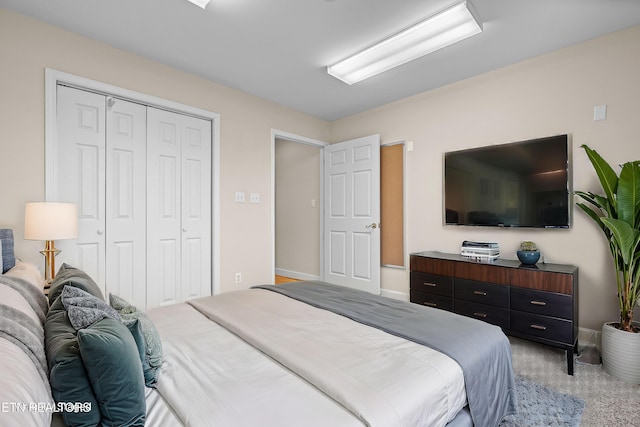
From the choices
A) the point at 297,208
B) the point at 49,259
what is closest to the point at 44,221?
the point at 49,259

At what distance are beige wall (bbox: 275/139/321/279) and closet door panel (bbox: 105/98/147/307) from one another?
268 centimetres

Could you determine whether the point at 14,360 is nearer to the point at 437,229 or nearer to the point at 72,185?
the point at 72,185

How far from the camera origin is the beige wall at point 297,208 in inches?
205

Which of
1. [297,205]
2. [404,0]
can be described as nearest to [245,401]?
[404,0]

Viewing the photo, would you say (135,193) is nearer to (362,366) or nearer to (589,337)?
(362,366)

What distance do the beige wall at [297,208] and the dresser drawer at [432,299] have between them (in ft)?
7.03

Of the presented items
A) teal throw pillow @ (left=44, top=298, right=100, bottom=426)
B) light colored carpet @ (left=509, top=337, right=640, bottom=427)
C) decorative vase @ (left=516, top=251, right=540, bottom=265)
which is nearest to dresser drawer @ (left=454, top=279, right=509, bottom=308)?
decorative vase @ (left=516, top=251, right=540, bottom=265)

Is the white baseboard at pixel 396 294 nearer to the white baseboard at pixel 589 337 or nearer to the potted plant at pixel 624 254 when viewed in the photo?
the white baseboard at pixel 589 337

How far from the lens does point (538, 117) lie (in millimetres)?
2959

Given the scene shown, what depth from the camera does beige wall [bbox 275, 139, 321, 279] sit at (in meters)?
5.21

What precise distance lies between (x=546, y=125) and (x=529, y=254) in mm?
1242

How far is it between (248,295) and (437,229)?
2453 millimetres

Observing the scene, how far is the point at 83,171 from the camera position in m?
2.69

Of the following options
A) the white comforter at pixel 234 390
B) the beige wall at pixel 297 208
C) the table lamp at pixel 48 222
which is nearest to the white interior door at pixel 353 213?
the beige wall at pixel 297 208
